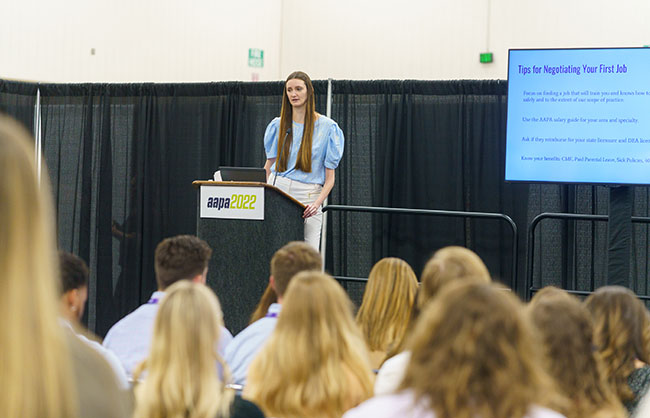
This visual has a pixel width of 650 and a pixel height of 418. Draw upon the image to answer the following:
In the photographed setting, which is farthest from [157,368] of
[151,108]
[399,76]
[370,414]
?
[399,76]

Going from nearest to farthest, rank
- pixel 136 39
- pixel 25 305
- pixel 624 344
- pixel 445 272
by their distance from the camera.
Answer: pixel 25 305 → pixel 624 344 → pixel 445 272 → pixel 136 39

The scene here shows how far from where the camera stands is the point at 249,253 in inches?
161

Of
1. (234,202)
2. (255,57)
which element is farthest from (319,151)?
(255,57)

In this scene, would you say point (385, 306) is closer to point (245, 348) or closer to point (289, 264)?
point (289, 264)

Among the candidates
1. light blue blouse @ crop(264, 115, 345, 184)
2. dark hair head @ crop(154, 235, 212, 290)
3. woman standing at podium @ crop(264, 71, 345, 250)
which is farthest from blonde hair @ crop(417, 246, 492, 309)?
light blue blouse @ crop(264, 115, 345, 184)

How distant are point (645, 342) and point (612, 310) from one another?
142mm

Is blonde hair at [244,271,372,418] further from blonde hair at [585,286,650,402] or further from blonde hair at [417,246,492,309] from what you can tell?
blonde hair at [585,286,650,402]

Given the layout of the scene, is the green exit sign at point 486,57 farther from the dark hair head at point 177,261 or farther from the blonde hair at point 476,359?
the blonde hair at point 476,359

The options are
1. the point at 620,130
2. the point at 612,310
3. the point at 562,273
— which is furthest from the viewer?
the point at 562,273

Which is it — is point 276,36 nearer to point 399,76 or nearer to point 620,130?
point 399,76

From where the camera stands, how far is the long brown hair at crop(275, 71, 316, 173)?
4.84 m

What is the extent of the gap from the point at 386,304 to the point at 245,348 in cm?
57

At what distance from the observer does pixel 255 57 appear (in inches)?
316

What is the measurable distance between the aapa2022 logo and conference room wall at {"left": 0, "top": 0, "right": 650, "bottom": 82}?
12.4 ft
